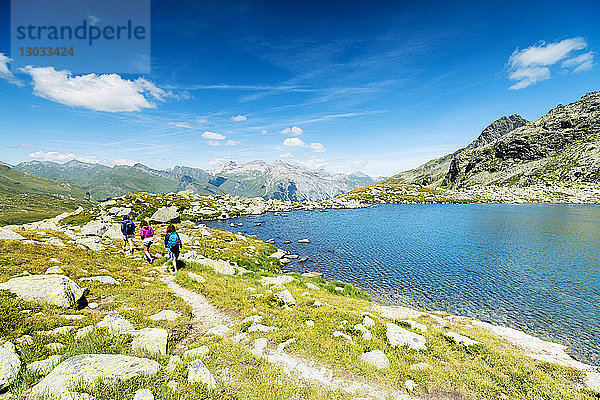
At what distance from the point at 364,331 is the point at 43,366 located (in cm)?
1351

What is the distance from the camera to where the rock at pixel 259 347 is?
1158 cm

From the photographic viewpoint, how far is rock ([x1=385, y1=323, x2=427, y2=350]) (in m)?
13.2

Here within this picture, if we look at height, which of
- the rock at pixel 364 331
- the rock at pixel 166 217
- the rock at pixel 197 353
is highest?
the rock at pixel 197 353

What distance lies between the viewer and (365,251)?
50.8m

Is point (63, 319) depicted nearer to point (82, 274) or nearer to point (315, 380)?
point (82, 274)

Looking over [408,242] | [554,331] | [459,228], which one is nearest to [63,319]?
[554,331]

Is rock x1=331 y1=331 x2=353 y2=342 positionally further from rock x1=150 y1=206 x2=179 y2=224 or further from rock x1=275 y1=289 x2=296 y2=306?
rock x1=150 y1=206 x2=179 y2=224

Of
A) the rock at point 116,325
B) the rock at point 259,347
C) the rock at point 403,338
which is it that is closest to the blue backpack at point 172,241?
the rock at point 116,325

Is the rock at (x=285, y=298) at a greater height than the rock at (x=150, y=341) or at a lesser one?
lesser

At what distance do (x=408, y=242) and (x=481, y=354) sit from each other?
4522 centimetres

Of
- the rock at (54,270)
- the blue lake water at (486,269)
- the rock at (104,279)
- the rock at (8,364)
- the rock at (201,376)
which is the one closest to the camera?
the rock at (8,364)

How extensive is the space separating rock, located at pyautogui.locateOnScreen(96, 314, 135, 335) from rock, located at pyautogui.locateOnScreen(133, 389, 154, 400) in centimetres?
471

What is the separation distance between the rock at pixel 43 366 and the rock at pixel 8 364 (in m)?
0.31

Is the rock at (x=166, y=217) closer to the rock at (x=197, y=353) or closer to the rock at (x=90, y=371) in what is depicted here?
the rock at (x=197, y=353)
